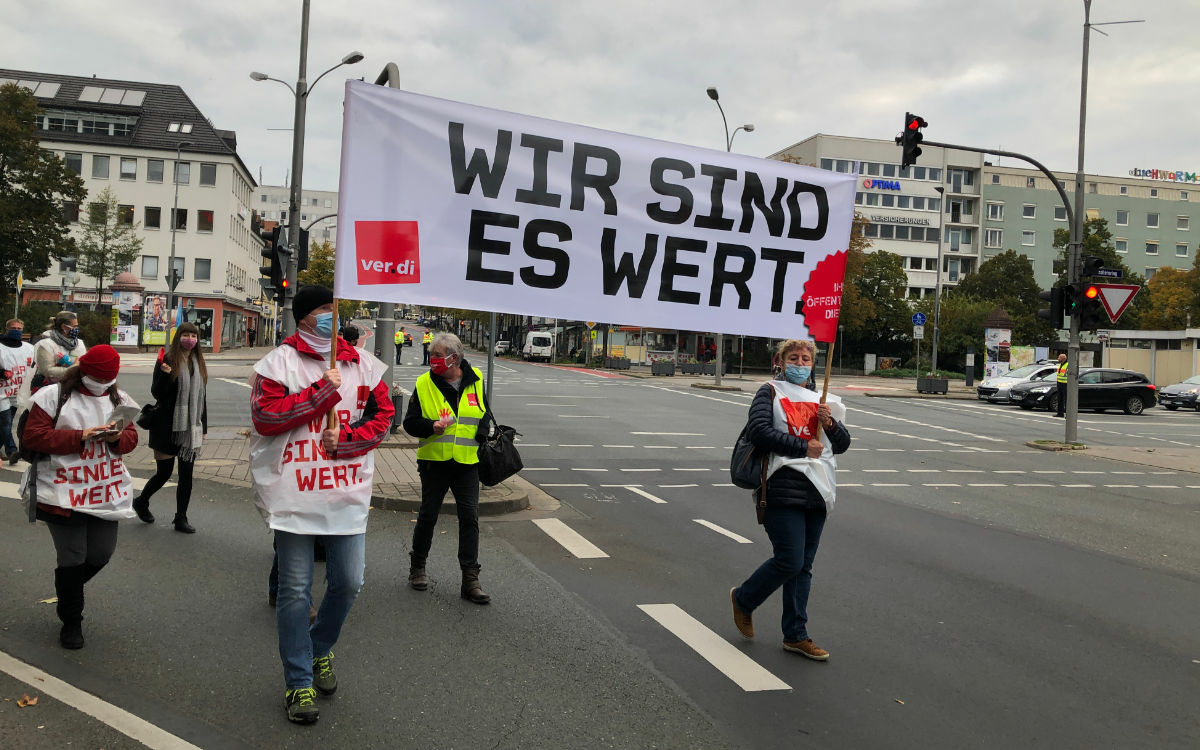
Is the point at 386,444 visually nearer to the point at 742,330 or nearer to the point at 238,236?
the point at 742,330

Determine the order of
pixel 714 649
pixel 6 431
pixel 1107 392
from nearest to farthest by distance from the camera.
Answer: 1. pixel 714 649
2. pixel 6 431
3. pixel 1107 392

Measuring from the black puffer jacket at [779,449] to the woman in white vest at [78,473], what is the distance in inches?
130

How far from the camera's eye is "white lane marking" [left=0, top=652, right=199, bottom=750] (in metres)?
3.88

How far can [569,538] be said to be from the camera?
27.6ft

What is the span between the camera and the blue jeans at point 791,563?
5.17m

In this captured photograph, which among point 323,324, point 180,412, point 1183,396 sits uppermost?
point 323,324

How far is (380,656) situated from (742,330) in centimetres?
263

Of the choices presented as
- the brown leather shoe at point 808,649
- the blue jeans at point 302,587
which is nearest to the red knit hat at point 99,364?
the blue jeans at point 302,587

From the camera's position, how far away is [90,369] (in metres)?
5.15

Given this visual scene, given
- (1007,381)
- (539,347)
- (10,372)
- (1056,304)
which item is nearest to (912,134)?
(1056,304)

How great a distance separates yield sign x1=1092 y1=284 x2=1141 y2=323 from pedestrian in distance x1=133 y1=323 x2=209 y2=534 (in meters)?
16.5

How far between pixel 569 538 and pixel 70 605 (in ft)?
13.8

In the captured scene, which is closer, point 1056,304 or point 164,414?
point 164,414

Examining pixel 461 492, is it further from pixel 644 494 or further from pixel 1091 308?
pixel 1091 308
